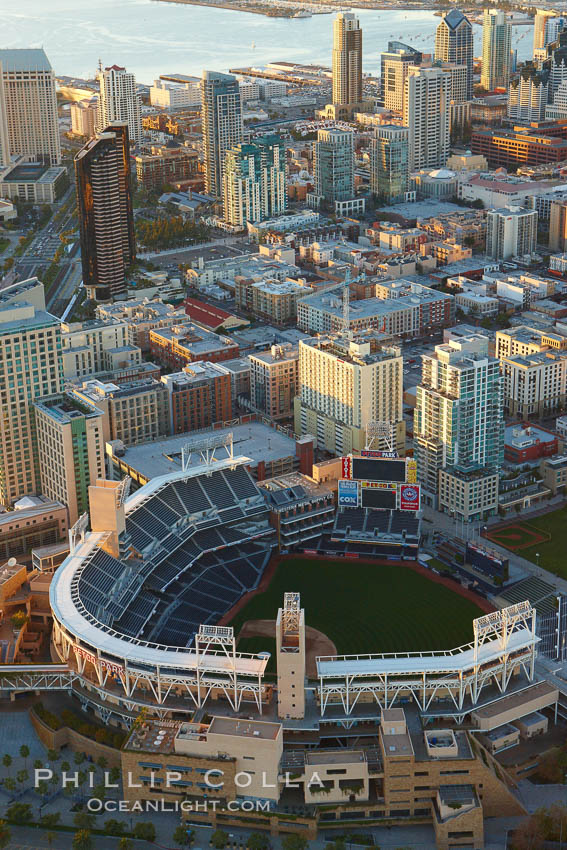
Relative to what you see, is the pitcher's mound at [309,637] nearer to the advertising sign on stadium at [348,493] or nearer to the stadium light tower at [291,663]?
the stadium light tower at [291,663]

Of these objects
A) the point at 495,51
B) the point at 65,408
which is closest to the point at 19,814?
the point at 65,408

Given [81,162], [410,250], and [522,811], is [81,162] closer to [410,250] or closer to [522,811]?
[410,250]

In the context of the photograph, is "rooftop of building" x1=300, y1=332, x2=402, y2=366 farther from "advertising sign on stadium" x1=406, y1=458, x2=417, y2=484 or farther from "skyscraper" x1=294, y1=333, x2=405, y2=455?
"advertising sign on stadium" x1=406, y1=458, x2=417, y2=484

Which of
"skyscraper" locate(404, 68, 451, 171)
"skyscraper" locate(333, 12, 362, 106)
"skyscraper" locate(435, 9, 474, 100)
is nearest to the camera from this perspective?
"skyscraper" locate(404, 68, 451, 171)

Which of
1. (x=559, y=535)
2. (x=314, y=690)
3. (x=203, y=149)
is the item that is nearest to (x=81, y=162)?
(x=203, y=149)

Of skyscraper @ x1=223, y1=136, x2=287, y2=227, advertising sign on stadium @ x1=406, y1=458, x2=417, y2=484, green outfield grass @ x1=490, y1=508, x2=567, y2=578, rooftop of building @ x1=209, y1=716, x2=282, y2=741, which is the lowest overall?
green outfield grass @ x1=490, y1=508, x2=567, y2=578

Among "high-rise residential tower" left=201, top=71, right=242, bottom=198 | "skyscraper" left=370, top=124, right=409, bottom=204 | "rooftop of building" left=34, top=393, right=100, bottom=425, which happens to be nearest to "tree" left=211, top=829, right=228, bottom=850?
"rooftop of building" left=34, top=393, right=100, bottom=425

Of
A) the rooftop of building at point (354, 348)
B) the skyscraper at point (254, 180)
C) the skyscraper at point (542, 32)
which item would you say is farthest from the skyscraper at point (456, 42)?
the rooftop of building at point (354, 348)
